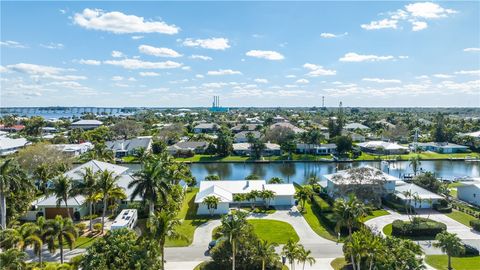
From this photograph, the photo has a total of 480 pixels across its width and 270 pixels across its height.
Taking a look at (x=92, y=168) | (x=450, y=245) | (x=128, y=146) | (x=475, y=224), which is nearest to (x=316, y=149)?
(x=128, y=146)

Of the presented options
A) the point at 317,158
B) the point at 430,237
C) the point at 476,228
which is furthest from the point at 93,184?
the point at 317,158

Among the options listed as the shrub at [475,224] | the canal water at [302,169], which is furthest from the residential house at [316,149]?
the shrub at [475,224]

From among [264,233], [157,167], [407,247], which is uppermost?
[157,167]

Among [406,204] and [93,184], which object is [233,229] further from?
[406,204]

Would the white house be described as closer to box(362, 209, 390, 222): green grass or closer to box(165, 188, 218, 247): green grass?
box(165, 188, 218, 247): green grass

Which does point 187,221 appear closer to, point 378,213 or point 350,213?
point 350,213

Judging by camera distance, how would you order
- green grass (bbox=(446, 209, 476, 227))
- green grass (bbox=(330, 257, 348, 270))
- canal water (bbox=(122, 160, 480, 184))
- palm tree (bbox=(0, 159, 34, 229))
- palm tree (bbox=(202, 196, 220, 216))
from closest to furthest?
green grass (bbox=(330, 257, 348, 270)) < palm tree (bbox=(0, 159, 34, 229)) < green grass (bbox=(446, 209, 476, 227)) < palm tree (bbox=(202, 196, 220, 216)) < canal water (bbox=(122, 160, 480, 184))

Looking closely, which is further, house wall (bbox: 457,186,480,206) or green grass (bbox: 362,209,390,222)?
house wall (bbox: 457,186,480,206)

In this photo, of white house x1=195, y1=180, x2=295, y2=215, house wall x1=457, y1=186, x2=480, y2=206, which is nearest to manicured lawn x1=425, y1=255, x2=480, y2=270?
white house x1=195, y1=180, x2=295, y2=215
